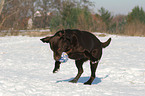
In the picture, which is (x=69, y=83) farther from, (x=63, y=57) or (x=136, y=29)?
(x=136, y=29)

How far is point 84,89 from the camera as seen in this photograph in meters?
4.82

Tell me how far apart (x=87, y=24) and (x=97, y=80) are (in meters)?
20.6

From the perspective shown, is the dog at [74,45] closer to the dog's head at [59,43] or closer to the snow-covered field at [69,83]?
the dog's head at [59,43]

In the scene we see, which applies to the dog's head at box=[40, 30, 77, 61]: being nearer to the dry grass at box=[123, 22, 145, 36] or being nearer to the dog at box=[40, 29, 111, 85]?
the dog at box=[40, 29, 111, 85]

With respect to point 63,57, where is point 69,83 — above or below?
below

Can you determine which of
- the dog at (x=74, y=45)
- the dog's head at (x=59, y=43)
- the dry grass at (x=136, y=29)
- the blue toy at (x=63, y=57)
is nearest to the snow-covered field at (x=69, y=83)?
the dog at (x=74, y=45)

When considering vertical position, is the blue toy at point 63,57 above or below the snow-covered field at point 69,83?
above

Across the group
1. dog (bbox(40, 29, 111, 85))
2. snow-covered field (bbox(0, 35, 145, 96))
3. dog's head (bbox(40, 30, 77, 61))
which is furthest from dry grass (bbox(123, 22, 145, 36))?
dog's head (bbox(40, 30, 77, 61))

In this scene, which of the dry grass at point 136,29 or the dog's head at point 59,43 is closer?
the dog's head at point 59,43

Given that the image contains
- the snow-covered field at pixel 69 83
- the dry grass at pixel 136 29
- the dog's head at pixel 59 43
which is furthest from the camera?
the dry grass at pixel 136 29

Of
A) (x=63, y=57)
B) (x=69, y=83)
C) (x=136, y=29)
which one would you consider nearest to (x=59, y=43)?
(x=63, y=57)

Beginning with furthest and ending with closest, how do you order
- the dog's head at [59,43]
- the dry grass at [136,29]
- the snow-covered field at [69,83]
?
the dry grass at [136,29]
the snow-covered field at [69,83]
the dog's head at [59,43]

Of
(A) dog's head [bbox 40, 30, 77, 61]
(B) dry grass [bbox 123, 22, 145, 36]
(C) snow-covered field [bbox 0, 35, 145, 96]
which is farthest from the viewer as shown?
(B) dry grass [bbox 123, 22, 145, 36]

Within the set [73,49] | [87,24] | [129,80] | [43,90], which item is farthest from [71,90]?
[87,24]
